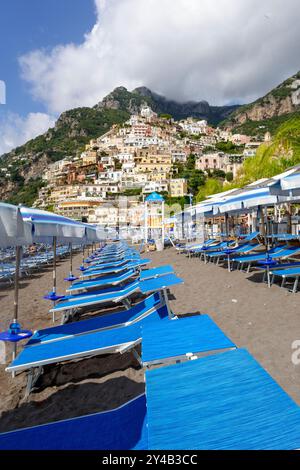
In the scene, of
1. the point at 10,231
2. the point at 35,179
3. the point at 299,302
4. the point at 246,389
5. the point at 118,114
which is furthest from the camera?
the point at 118,114

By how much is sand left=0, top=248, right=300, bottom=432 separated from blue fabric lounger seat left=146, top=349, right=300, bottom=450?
1.23m

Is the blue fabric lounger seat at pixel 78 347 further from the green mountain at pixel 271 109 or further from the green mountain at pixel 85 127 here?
the green mountain at pixel 271 109

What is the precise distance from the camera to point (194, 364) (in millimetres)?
1719

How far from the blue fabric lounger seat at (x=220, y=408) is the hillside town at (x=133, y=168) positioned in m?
61.0

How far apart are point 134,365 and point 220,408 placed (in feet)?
7.66

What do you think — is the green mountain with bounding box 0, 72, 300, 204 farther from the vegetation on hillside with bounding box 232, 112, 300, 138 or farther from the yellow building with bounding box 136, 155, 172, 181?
the yellow building with bounding box 136, 155, 172, 181

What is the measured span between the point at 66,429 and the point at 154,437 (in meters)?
0.83

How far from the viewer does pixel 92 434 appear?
5.68 feet

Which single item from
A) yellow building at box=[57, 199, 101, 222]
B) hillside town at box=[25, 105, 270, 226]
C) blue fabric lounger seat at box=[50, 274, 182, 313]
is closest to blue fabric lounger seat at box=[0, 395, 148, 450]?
blue fabric lounger seat at box=[50, 274, 182, 313]

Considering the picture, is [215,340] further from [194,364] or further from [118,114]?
[118,114]

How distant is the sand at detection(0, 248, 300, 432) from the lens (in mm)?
2781

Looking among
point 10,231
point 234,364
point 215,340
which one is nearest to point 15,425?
point 10,231

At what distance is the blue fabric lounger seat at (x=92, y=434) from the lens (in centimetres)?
165

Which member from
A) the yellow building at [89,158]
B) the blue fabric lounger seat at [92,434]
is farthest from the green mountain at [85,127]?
the blue fabric lounger seat at [92,434]
